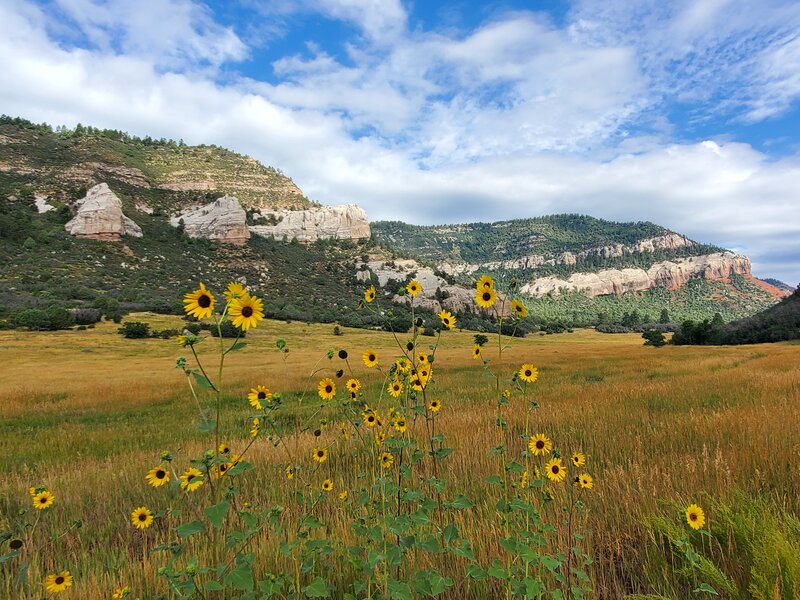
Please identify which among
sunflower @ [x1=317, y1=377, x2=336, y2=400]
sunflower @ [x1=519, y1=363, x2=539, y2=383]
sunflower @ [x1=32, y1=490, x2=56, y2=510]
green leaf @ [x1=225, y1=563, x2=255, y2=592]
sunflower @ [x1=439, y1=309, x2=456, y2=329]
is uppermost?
sunflower @ [x1=439, y1=309, x2=456, y2=329]

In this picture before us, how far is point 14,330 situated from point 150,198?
65.3 metres

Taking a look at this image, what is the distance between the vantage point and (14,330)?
145 ft

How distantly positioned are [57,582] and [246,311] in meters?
1.88

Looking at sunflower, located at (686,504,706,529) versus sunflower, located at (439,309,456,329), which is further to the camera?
sunflower, located at (439,309,456,329)

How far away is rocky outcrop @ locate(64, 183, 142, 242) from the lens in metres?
78.3

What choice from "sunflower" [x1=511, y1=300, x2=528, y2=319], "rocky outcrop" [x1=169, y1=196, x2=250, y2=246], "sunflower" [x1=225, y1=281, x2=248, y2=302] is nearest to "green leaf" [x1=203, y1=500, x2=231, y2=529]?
"sunflower" [x1=225, y1=281, x2=248, y2=302]

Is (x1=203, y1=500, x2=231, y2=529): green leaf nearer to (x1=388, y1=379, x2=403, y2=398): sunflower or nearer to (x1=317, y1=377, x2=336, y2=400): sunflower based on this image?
(x1=317, y1=377, x2=336, y2=400): sunflower

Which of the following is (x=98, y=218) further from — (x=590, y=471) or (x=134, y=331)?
(x=590, y=471)

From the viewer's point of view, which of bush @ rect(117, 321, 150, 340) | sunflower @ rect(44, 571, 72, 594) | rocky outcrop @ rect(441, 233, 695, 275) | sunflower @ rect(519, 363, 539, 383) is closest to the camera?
sunflower @ rect(44, 571, 72, 594)

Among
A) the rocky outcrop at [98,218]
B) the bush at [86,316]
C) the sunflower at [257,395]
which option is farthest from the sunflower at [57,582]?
the rocky outcrop at [98,218]

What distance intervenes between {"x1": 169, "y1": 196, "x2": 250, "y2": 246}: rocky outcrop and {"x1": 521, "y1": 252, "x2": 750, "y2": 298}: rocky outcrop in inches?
5022

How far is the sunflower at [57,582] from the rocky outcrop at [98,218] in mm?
96674

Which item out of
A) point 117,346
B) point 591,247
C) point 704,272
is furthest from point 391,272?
point 704,272

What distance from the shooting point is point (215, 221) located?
316 feet
